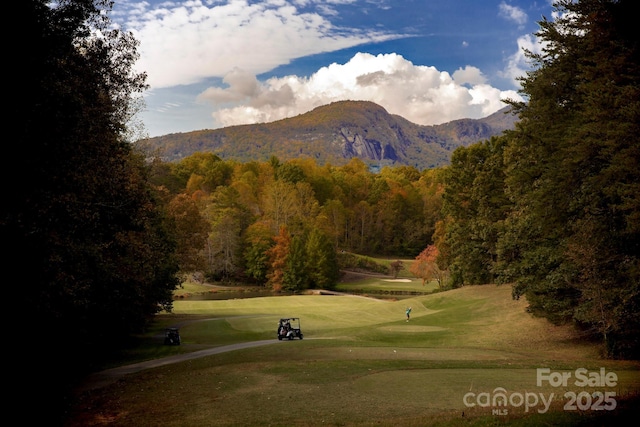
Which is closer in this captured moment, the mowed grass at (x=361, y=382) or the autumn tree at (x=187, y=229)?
the mowed grass at (x=361, y=382)

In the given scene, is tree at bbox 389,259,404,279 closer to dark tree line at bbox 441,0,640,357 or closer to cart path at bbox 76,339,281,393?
dark tree line at bbox 441,0,640,357

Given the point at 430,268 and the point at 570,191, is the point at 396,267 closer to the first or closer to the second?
the point at 430,268

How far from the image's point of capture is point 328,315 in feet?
150

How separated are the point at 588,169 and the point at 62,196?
23.3 m

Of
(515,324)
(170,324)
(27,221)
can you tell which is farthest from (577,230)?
(170,324)

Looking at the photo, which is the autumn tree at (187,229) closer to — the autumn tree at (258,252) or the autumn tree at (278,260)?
the autumn tree at (278,260)

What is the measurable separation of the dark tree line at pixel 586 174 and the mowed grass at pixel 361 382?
9.35 feet

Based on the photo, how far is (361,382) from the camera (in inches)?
653

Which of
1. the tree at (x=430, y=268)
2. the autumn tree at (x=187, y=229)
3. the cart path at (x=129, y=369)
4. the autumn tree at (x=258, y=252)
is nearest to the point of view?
the cart path at (x=129, y=369)

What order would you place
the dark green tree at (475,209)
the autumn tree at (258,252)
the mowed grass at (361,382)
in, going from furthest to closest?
1. the autumn tree at (258,252)
2. the dark green tree at (475,209)
3. the mowed grass at (361,382)

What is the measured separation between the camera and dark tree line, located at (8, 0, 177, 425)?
1334 cm

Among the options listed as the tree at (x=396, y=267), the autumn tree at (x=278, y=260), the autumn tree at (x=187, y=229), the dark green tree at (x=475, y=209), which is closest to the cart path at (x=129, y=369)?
the autumn tree at (x=187, y=229)

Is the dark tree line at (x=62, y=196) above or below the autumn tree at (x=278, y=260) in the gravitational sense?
above

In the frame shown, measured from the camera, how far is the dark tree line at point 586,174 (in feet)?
67.8
